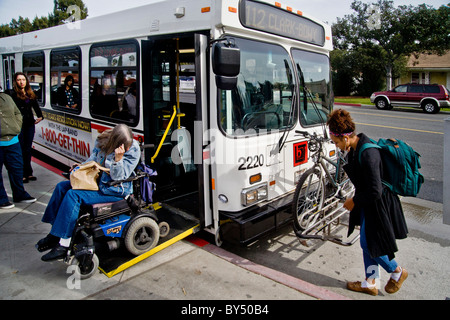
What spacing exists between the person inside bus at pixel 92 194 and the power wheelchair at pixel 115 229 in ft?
0.23

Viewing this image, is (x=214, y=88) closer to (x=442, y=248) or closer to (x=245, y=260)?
(x=245, y=260)

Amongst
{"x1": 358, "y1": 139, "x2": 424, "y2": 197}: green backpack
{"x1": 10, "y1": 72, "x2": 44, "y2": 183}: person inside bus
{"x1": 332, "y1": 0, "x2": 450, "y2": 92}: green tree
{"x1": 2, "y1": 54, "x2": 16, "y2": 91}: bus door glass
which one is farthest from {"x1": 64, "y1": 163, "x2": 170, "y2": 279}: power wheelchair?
{"x1": 332, "y1": 0, "x2": 450, "y2": 92}: green tree

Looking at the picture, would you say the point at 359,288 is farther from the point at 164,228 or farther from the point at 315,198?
the point at 164,228

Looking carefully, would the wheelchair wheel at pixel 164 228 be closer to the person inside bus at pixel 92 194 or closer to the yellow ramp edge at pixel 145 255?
the yellow ramp edge at pixel 145 255

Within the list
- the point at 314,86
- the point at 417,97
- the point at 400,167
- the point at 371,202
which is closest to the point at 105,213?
the point at 371,202

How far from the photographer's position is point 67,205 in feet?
11.9

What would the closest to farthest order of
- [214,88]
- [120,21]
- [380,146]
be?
[380,146] → [214,88] → [120,21]

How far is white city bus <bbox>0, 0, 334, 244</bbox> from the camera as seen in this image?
386 cm

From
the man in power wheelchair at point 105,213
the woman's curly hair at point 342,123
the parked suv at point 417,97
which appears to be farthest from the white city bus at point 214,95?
the parked suv at point 417,97

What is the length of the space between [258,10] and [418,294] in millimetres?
3353

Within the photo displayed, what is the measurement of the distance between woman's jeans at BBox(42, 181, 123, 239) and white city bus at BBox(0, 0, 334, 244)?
3.65 feet

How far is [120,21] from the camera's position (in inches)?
199

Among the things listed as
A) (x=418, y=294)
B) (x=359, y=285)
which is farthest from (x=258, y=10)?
(x=418, y=294)

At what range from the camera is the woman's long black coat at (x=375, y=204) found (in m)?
3.14
